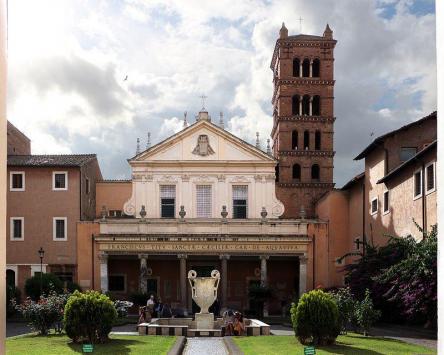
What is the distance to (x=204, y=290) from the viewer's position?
97.6 feet

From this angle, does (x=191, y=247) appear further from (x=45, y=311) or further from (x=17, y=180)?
(x=45, y=311)

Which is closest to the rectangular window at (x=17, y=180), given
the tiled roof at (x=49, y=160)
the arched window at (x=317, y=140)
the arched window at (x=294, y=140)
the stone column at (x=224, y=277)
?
the tiled roof at (x=49, y=160)

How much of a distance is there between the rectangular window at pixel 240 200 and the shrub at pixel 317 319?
27096mm

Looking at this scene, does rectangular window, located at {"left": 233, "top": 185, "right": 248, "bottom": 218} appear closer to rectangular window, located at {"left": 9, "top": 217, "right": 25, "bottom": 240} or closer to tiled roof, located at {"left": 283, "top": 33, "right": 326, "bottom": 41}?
rectangular window, located at {"left": 9, "top": 217, "right": 25, "bottom": 240}

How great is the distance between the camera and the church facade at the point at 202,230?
145 ft

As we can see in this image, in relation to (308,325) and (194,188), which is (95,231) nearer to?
(194,188)

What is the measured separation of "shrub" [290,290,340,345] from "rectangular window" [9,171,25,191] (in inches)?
1104

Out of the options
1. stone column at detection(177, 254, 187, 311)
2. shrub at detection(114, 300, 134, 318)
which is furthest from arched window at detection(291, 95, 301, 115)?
shrub at detection(114, 300, 134, 318)

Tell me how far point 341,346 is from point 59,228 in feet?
90.8

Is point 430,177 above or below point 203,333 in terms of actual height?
above

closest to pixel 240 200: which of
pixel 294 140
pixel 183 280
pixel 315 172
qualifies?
pixel 183 280

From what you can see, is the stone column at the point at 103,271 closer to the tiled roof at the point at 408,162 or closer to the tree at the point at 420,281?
the tiled roof at the point at 408,162

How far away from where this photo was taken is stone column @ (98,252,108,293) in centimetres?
4341

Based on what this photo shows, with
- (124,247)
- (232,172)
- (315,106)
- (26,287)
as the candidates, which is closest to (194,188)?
(232,172)
